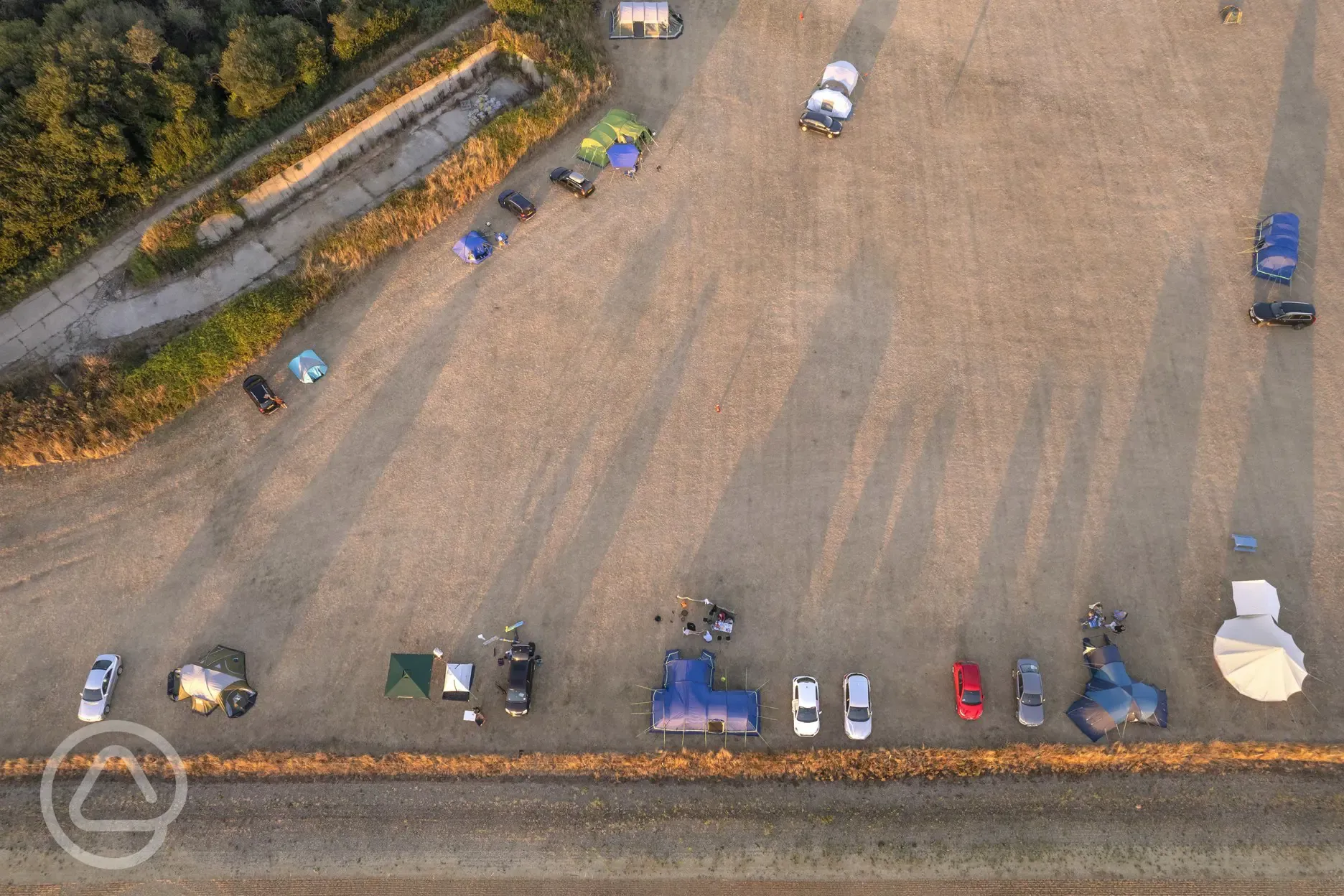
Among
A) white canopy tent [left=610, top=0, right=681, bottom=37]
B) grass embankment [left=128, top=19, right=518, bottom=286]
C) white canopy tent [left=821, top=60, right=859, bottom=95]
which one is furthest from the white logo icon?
white canopy tent [left=821, top=60, right=859, bottom=95]

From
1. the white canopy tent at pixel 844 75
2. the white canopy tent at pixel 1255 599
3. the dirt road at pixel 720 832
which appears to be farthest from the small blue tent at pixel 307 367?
the white canopy tent at pixel 1255 599

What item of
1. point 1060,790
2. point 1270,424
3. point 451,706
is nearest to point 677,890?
point 451,706

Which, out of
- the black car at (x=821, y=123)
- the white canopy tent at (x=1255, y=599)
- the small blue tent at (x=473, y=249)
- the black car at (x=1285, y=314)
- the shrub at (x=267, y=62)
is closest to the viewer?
the white canopy tent at (x=1255, y=599)

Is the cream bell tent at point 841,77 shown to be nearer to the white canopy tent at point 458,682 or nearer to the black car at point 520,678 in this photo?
the black car at point 520,678

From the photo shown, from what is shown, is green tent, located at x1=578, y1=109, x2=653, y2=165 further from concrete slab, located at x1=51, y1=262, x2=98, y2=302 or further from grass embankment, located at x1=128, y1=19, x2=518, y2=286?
concrete slab, located at x1=51, y1=262, x2=98, y2=302

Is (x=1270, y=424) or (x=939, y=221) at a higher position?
(x=939, y=221)

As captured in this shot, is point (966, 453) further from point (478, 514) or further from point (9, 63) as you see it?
point (9, 63)
